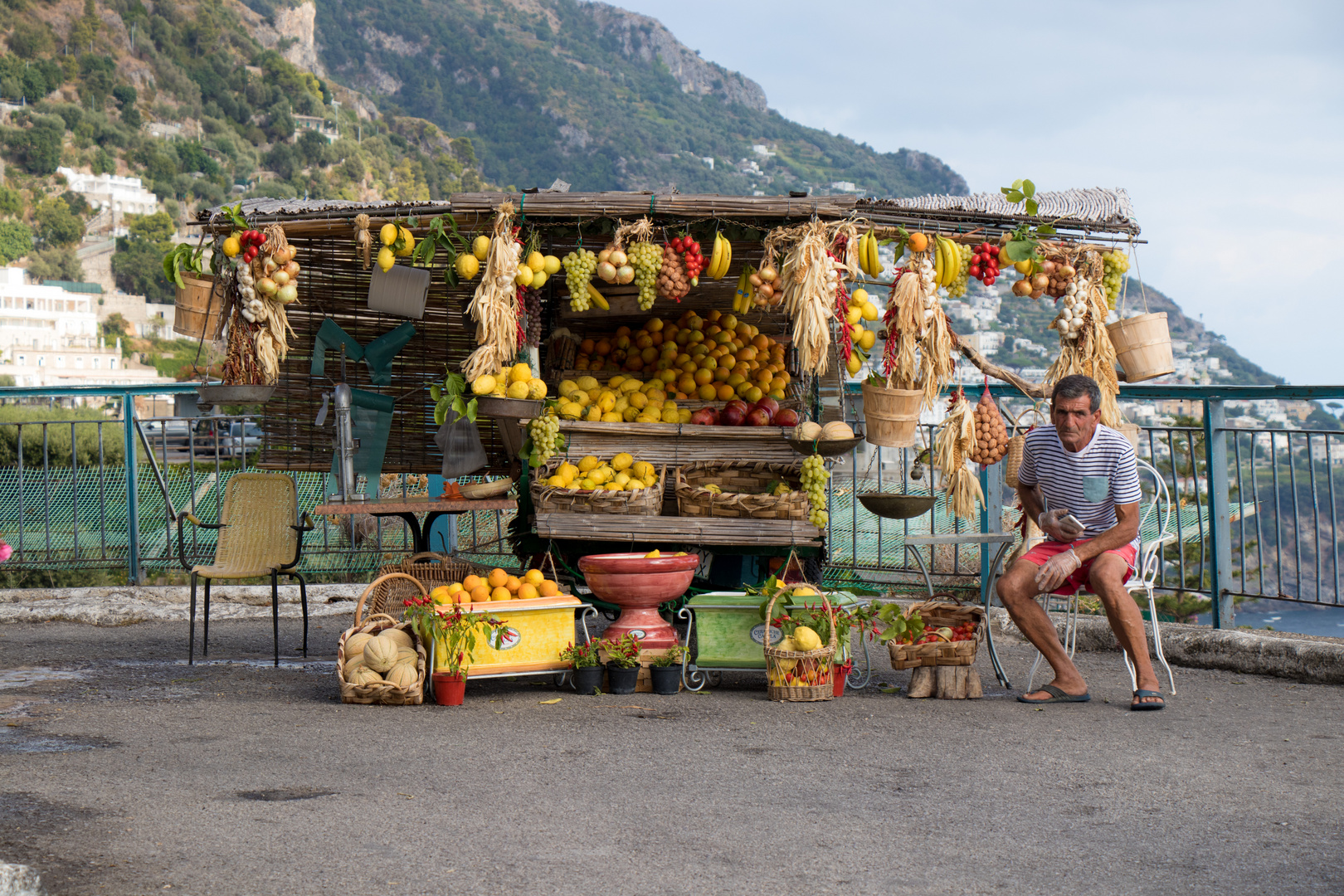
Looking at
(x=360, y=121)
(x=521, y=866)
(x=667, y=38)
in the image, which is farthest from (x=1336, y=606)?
(x=667, y=38)

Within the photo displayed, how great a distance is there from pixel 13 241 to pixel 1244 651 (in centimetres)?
11546

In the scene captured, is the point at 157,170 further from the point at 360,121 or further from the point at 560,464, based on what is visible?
the point at 560,464

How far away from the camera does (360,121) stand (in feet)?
419

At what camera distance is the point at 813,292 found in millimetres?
5824

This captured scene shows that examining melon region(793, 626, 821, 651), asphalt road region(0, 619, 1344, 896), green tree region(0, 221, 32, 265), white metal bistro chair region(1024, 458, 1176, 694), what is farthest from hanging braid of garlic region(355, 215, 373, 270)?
green tree region(0, 221, 32, 265)

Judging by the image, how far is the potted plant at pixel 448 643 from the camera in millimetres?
5363

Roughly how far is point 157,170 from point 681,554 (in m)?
117

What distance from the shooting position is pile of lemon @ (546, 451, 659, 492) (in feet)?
20.5

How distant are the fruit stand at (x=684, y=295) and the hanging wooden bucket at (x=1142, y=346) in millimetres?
18

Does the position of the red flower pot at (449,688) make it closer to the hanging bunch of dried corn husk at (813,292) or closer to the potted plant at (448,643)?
the potted plant at (448,643)

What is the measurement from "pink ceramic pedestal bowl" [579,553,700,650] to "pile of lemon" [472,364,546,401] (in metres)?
0.95

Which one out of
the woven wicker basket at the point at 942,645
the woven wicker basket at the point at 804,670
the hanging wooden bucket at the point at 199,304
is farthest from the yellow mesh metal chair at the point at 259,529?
the woven wicker basket at the point at 942,645

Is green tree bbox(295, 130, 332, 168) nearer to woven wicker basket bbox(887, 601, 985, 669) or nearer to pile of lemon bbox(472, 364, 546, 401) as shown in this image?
pile of lemon bbox(472, 364, 546, 401)

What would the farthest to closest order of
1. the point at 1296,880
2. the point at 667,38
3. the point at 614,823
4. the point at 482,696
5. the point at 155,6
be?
the point at 667,38, the point at 155,6, the point at 482,696, the point at 614,823, the point at 1296,880
